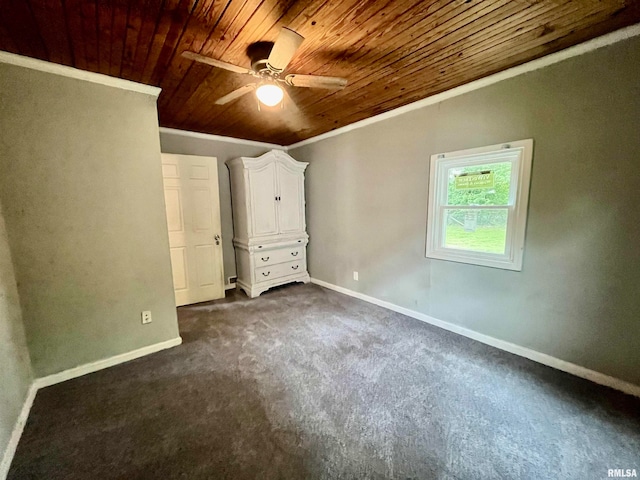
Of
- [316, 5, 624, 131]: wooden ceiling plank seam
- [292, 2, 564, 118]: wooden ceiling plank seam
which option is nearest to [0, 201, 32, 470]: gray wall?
[292, 2, 564, 118]: wooden ceiling plank seam

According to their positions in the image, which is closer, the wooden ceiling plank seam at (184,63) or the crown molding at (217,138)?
the wooden ceiling plank seam at (184,63)

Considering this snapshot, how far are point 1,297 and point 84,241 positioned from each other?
1.85 feet

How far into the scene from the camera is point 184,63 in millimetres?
1863

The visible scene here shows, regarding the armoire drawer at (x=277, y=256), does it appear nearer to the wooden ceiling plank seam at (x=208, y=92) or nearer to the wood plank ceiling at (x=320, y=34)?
the wooden ceiling plank seam at (x=208, y=92)

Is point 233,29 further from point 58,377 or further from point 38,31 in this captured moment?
point 58,377

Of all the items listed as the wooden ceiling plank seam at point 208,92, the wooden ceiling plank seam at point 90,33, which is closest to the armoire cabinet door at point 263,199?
the wooden ceiling plank seam at point 208,92

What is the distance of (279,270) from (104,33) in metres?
3.05

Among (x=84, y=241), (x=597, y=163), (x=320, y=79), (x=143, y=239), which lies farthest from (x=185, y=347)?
Result: (x=597, y=163)

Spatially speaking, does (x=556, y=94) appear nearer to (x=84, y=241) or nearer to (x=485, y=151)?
(x=485, y=151)

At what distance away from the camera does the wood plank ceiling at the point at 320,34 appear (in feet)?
4.44

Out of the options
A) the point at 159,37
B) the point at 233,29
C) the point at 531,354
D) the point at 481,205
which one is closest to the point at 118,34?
the point at 159,37

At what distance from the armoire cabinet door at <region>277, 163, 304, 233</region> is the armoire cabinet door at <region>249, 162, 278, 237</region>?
0.34ft

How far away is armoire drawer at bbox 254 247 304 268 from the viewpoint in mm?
3744

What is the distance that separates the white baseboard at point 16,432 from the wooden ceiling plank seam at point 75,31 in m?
2.31
